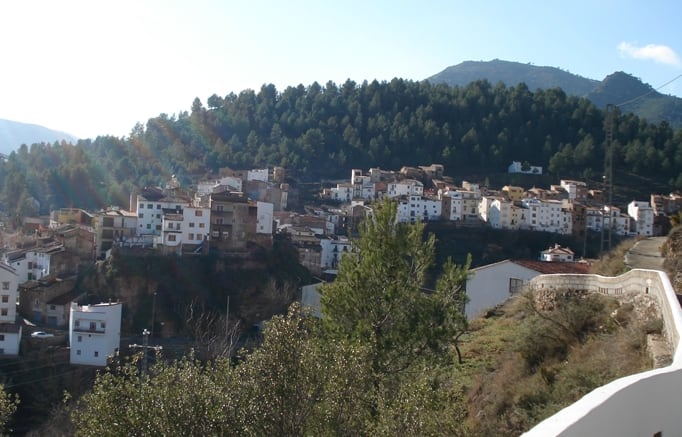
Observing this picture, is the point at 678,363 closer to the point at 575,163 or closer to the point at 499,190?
the point at 499,190

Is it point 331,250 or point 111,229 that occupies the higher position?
point 111,229

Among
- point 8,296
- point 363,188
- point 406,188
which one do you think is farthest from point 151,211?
point 406,188

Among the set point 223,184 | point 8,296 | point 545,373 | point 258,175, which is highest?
point 258,175

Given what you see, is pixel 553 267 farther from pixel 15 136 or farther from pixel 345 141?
pixel 15 136

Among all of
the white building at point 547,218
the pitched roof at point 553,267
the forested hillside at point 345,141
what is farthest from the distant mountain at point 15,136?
the pitched roof at point 553,267

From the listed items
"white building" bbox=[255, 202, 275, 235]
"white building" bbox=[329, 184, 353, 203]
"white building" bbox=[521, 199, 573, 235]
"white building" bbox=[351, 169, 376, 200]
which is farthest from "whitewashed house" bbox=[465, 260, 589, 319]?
"white building" bbox=[329, 184, 353, 203]

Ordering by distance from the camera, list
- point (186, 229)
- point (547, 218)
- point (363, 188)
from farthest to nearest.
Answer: point (363, 188), point (547, 218), point (186, 229)

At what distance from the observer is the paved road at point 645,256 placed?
18.0m

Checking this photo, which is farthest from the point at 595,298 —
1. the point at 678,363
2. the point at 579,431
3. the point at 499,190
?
the point at 499,190

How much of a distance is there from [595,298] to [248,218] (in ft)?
111

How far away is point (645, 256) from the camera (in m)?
20.6

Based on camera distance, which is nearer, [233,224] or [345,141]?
[233,224]

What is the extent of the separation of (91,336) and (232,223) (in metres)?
14.7

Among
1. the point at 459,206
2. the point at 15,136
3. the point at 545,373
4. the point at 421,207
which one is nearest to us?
the point at 545,373
